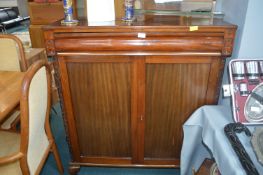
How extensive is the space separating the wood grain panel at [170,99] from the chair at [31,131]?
21.9 inches

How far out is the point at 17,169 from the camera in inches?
42.0

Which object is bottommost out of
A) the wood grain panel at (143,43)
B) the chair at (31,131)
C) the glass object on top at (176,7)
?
the chair at (31,131)

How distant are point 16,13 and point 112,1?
6140 mm

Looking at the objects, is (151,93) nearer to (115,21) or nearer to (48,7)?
(115,21)

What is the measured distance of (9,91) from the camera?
4.08 feet

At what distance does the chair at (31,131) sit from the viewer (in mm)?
936

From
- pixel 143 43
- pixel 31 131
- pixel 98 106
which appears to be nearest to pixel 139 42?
pixel 143 43

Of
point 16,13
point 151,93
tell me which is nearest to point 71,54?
point 151,93

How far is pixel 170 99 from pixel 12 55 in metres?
1.22

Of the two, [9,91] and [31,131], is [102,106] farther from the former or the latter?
[9,91]

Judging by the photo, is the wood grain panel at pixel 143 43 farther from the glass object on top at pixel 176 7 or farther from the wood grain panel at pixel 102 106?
the glass object on top at pixel 176 7

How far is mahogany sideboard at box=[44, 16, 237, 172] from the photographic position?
108 cm

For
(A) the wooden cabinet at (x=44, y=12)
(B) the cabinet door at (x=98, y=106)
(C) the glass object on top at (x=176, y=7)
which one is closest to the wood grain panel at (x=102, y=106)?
(B) the cabinet door at (x=98, y=106)

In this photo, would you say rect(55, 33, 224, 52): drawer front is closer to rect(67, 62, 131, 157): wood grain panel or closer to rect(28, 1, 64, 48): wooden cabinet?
rect(67, 62, 131, 157): wood grain panel
